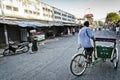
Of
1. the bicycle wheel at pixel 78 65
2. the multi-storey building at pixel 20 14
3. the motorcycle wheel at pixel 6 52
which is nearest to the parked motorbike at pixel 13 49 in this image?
the motorcycle wheel at pixel 6 52

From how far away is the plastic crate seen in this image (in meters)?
6.40

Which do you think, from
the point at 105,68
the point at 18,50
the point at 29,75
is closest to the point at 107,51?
the point at 105,68

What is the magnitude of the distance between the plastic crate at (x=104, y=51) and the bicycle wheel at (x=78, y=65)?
74 centimetres

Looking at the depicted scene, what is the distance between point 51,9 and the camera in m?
48.1

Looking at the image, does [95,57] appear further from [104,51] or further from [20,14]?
[20,14]

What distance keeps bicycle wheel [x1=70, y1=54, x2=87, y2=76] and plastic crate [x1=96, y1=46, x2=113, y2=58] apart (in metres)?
0.74

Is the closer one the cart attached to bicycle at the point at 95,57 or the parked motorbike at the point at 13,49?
the cart attached to bicycle at the point at 95,57

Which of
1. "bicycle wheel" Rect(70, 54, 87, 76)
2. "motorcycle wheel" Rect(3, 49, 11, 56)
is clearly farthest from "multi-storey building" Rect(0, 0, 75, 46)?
"bicycle wheel" Rect(70, 54, 87, 76)

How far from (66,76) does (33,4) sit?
97.2ft

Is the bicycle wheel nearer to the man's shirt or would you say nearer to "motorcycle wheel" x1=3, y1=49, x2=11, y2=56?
the man's shirt

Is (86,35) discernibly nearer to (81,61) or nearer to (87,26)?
(87,26)

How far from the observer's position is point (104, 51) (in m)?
6.45

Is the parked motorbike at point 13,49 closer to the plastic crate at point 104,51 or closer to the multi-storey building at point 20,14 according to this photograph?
the multi-storey building at point 20,14

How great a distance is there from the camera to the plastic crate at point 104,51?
6404mm
